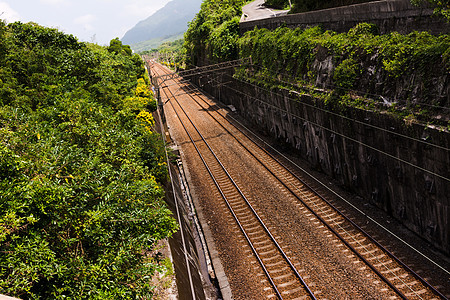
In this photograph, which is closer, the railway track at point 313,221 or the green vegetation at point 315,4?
the railway track at point 313,221

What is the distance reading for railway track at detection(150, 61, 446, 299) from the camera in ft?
39.3

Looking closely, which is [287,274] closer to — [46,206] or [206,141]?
[46,206]

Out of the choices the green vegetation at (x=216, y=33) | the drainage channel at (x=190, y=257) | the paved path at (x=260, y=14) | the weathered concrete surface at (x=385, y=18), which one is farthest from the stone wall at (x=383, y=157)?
the paved path at (x=260, y=14)

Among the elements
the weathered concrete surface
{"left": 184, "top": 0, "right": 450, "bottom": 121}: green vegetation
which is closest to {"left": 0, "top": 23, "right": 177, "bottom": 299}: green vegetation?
{"left": 184, "top": 0, "right": 450, "bottom": 121}: green vegetation

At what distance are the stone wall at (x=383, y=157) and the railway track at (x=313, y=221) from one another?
201 cm

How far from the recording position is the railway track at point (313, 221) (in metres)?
12.0

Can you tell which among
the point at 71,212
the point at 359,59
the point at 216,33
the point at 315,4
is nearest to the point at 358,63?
the point at 359,59

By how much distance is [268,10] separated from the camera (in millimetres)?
48625

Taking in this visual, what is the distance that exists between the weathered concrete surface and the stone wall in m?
4.77

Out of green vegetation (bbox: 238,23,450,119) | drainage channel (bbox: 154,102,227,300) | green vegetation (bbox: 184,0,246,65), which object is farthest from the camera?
green vegetation (bbox: 184,0,246,65)

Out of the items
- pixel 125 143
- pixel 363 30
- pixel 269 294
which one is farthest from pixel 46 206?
pixel 363 30

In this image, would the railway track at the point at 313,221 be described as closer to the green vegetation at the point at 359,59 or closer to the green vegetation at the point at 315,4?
the green vegetation at the point at 359,59

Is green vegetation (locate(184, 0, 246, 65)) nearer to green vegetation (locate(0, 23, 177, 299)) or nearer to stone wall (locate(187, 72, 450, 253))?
stone wall (locate(187, 72, 450, 253))

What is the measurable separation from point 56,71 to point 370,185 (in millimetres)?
18869
